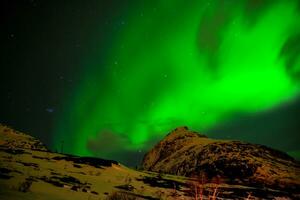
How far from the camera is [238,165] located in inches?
2830

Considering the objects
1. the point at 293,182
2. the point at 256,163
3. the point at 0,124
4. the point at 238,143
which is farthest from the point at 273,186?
the point at 0,124

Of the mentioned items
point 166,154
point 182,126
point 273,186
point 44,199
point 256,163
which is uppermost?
point 182,126

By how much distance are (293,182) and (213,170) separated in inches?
711

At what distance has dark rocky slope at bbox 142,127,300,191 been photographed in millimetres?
64350

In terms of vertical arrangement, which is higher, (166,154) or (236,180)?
(166,154)

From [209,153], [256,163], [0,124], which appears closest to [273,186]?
[256,163]

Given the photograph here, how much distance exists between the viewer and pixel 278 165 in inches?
3014

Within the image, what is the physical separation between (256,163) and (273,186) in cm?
1205

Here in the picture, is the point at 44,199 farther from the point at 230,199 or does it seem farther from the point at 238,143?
the point at 238,143

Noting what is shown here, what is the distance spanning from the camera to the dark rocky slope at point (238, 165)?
64350 millimetres

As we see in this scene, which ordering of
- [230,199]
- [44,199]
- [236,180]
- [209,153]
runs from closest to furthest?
[44,199]
[230,199]
[236,180]
[209,153]

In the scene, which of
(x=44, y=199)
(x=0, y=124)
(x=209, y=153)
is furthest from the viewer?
(x=0, y=124)

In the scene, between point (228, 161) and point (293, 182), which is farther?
point (228, 161)

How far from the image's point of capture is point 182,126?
136875mm
